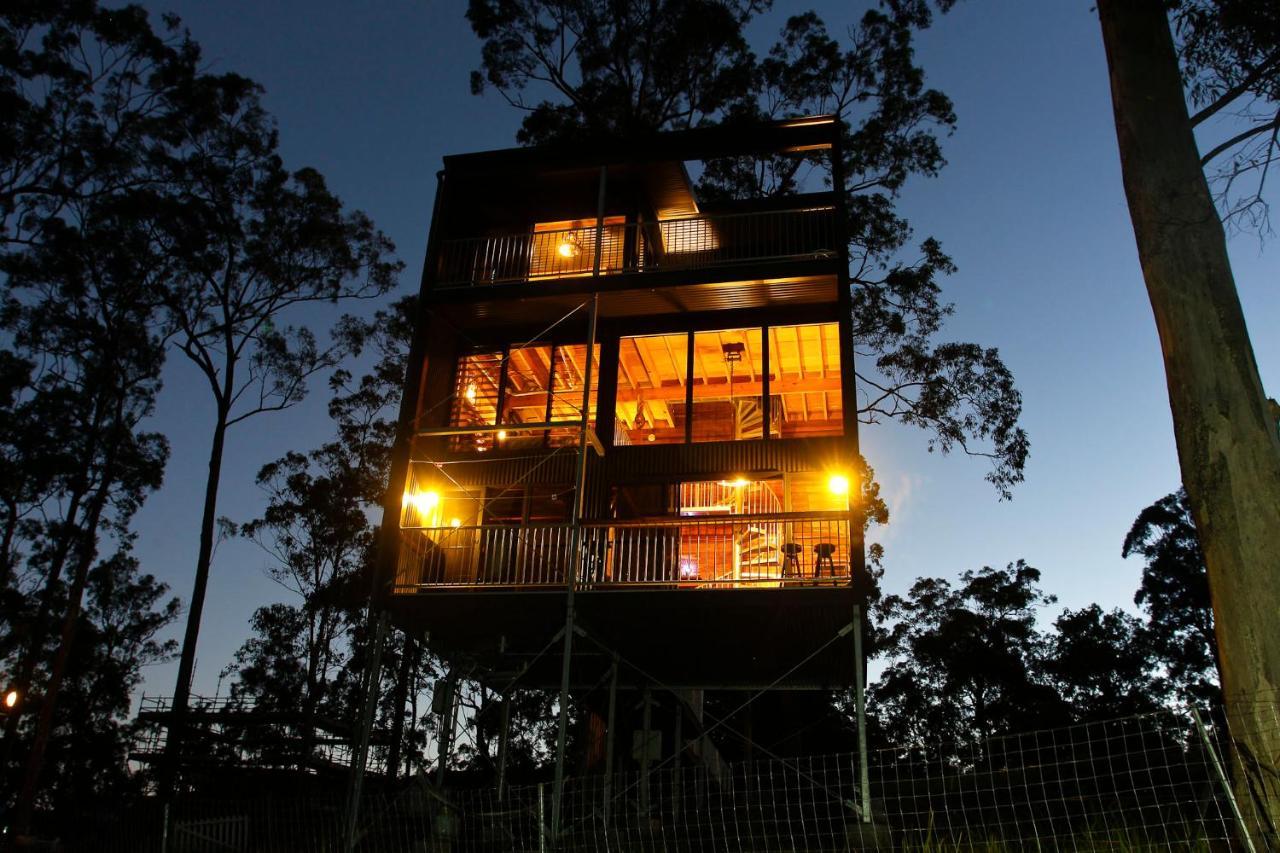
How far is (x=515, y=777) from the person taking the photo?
2914 centimetres

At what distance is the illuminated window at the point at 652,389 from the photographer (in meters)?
14.4

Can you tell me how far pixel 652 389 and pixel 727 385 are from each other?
A: 1.31m

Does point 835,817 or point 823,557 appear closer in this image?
point 835,817

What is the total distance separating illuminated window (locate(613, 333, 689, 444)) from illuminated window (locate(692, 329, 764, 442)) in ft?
0.87

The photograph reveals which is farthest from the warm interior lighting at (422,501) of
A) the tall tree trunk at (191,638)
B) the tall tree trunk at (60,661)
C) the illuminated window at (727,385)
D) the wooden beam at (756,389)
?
the tall tree trunk at (60,661)

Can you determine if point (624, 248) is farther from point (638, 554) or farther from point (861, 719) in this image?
point (861, 719)

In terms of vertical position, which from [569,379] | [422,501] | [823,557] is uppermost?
[569,379]

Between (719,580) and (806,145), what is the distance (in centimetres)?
701

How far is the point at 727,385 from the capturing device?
47.2 ft

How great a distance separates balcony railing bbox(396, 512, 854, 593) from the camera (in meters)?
11.4

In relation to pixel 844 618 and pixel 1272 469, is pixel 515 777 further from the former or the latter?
pixel 1272 469

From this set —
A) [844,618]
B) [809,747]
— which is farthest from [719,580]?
[809,747]

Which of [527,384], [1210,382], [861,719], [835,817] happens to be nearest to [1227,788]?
[1210,382]

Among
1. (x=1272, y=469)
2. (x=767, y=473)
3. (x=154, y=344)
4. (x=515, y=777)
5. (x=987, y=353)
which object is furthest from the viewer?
(x=515, y=777)
